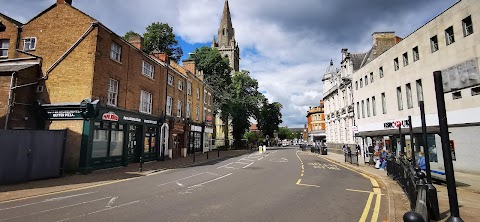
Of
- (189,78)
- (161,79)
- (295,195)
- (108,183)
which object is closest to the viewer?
(295,195)

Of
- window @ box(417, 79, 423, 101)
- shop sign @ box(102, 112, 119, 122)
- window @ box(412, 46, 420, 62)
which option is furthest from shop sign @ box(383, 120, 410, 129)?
shop sign @ box(102, 112, 119, 122)

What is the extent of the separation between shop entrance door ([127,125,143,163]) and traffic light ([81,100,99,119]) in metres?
4.96

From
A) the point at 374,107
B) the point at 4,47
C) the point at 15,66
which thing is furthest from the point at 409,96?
the point at 4,47

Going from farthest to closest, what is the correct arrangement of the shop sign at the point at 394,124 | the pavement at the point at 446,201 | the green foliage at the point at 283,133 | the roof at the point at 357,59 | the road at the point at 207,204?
the green foliage at the point at 283,133, the roof at the point at 357,59, the shop sign at the point at 394,124, the road at the point at 207,204, the pavement at the point at 446,201

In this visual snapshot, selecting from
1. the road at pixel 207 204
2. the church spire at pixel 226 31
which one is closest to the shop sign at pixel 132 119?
the road at pixel 207 204

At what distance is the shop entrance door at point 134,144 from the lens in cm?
2080

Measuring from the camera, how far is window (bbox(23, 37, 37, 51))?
695 inches

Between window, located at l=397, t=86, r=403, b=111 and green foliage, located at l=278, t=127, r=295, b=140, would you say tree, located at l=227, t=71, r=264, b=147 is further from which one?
green foliage, located at l=278, t=127, r=295, b=140

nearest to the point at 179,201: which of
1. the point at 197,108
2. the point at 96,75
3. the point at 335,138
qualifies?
the point at 96,75

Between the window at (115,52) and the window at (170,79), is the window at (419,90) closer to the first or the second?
the window at (170,79)

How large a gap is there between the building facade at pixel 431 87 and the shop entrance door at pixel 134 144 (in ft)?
61.4

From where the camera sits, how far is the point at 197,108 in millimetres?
35438

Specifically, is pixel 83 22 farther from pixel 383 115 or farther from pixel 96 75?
pixel 383 115

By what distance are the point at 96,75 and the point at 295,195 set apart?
14188 mm
